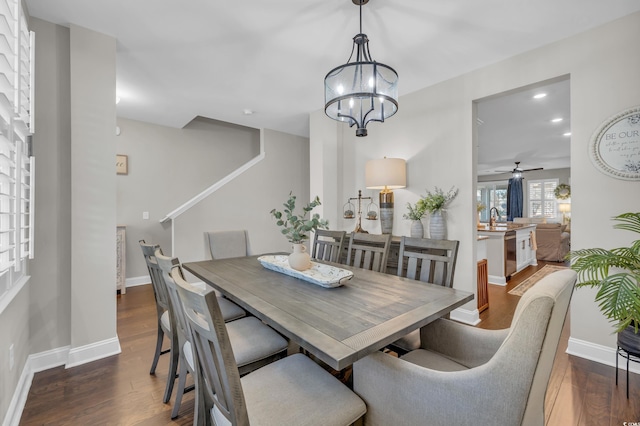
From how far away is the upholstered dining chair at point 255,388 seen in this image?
895mm

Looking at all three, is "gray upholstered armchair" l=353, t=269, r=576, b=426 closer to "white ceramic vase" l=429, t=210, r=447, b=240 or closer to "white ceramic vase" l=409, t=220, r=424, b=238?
"white ceramic vase" l=429, t=210, r=447, b=240

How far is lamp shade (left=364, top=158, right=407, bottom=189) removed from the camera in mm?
3354

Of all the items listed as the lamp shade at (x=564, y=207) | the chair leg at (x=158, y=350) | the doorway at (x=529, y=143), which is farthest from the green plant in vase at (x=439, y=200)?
the lamp shade at (x=564, y=207)

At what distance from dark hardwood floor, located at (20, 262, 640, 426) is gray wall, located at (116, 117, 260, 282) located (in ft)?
7.89

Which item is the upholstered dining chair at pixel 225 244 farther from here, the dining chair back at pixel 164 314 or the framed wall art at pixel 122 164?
the framed wall art at pixel 122 164

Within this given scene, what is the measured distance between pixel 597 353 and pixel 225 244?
11.2 ft

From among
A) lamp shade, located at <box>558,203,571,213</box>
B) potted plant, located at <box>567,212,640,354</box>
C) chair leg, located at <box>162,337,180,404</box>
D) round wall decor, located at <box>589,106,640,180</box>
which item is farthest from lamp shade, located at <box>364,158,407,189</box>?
lamp shade, located at <box>558,203,571,213</box>

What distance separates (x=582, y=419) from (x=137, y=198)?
536cm

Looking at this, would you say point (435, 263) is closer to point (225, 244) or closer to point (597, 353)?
point (597, 353)

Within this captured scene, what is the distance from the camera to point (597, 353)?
91.0 inches

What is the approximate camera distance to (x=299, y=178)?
212 inches

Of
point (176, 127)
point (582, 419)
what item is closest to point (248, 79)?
point (176, 127)

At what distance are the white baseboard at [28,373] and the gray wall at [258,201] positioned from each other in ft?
6.56

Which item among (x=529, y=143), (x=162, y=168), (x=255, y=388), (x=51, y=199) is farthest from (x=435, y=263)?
(x=529, y=143)
